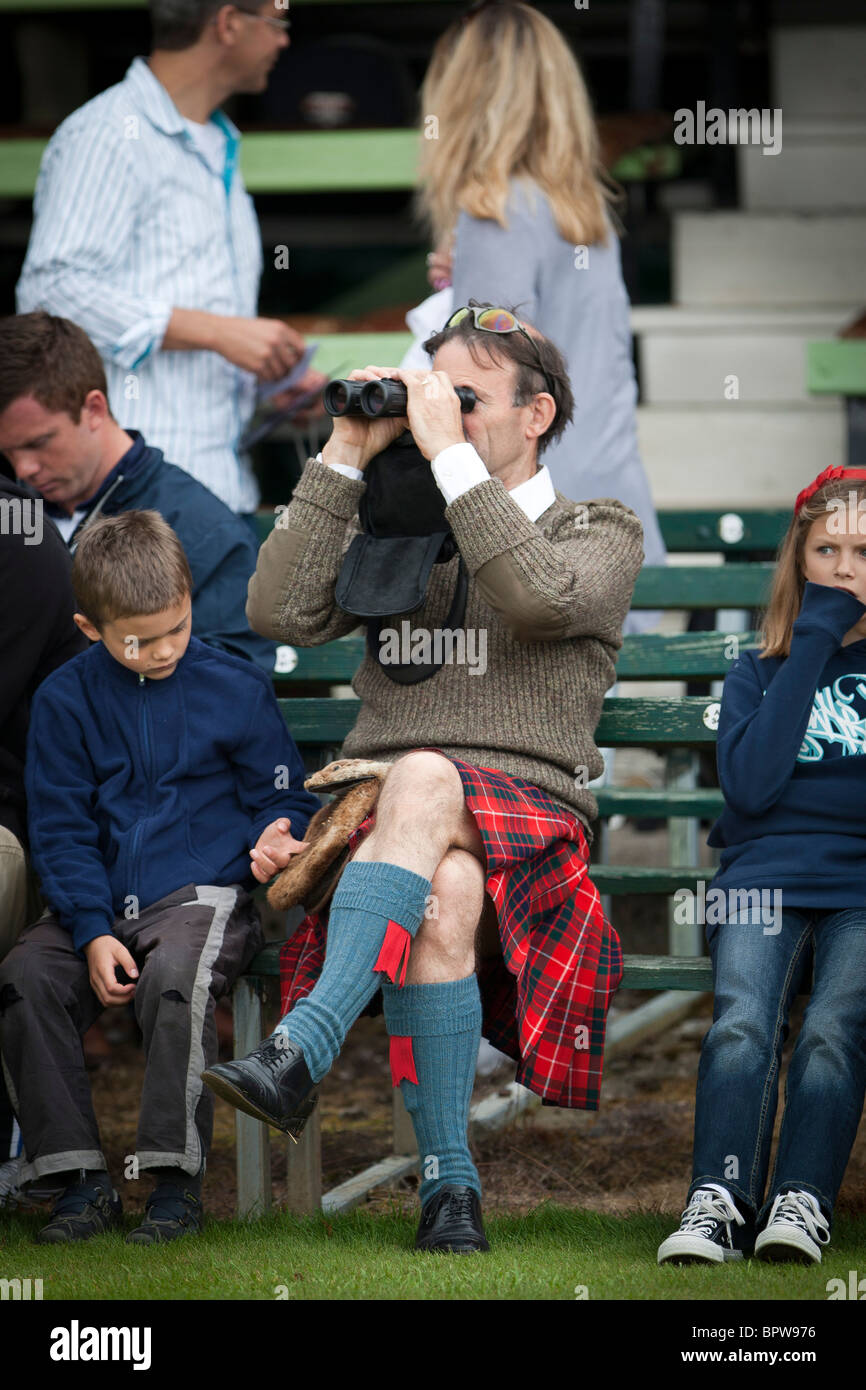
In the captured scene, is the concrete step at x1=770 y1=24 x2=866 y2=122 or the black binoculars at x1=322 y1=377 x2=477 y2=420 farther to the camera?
the concrete step at x1=770 y1=24 x2=866 y2=122

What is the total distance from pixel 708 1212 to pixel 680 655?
1299 millimetres

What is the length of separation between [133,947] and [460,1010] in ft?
1.85

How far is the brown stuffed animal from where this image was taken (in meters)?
2.72

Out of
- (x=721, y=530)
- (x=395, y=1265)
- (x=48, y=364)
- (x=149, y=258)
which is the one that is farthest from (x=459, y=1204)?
(x=149, y=258)

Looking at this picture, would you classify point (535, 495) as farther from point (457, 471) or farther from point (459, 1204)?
point (459, 1204)

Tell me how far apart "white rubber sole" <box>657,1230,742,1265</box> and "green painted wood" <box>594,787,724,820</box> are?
125 cm

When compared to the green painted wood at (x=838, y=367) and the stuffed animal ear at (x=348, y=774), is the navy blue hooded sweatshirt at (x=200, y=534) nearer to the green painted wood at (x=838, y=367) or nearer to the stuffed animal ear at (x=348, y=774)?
the stuffed animal ear at (x=348, y=774)

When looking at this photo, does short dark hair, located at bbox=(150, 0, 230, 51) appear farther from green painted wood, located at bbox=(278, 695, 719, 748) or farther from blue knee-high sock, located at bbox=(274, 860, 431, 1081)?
blue knee-high sock, located at bbox=(274, 860, 431, 1081)

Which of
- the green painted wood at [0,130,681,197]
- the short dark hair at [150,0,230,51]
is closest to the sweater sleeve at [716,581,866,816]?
the short dark hair at [150,0,230,51]

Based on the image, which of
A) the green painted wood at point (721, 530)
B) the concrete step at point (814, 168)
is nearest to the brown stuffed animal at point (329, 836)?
the green painted wood at point (721, 530)

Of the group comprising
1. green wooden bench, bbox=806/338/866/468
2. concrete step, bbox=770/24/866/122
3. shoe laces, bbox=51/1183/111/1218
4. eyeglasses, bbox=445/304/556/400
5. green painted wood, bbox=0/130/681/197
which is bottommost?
shoe laces, bbox=51/1183/111/1218

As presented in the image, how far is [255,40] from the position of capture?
3959mm

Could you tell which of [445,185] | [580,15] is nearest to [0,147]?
[580,15]

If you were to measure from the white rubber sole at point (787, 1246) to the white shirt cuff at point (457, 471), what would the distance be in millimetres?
1153
